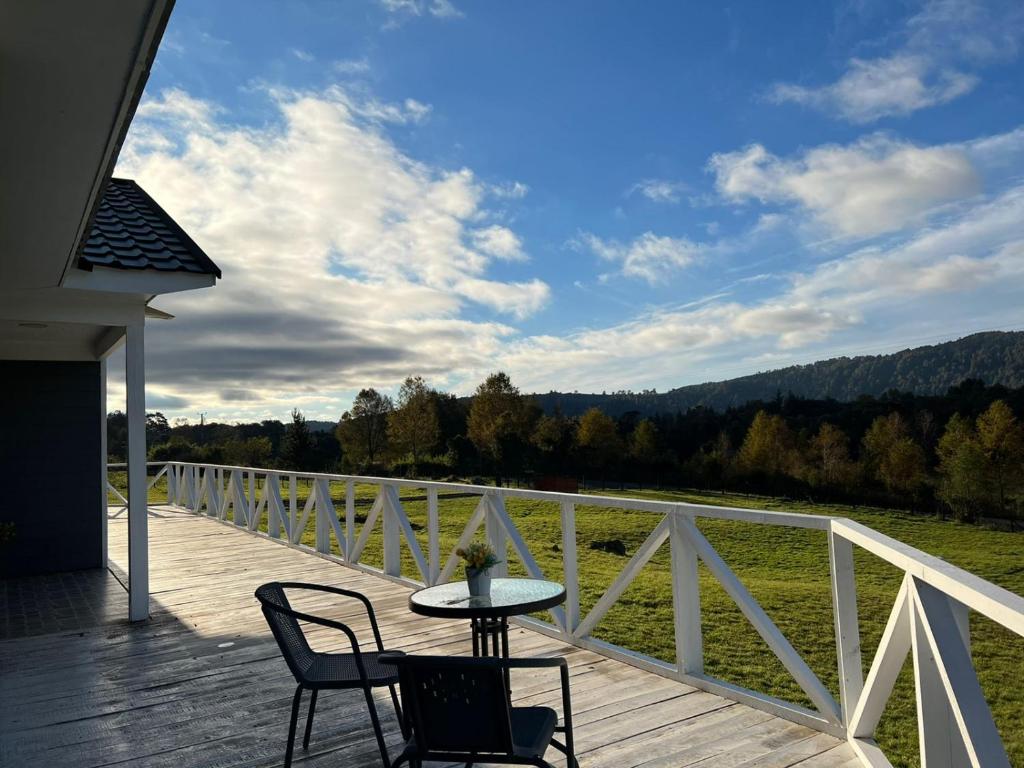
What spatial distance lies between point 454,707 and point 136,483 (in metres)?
4.28

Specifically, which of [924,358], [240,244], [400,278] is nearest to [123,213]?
[240,244]

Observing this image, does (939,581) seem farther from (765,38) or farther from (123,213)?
(765,38)

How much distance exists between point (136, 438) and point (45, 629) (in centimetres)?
149

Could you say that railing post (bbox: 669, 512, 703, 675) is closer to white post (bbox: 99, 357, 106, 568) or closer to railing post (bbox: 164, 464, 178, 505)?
white post (bbox: 99, 357, 106, 568)

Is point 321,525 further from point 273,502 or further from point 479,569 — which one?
point 479,569

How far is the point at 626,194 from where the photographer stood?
17.3m

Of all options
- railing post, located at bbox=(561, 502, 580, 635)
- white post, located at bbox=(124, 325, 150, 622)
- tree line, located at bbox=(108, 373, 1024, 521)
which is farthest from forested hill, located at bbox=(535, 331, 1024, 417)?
railing post, located at bbox=(561, 502, 580, 635)

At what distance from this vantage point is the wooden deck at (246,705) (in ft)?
9.42

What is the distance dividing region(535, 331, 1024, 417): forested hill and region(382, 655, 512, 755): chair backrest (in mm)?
59636

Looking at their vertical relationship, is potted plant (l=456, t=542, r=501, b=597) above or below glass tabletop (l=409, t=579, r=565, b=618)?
above

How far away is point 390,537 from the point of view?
21.5ft

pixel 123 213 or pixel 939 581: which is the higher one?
pixel 123 213

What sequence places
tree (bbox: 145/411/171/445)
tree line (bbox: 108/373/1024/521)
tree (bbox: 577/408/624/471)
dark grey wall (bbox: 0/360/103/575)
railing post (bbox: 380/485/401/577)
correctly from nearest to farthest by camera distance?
railing post (bbox: 380/485/401/577) → dark grey wall (bbox: 0/360/103/575) → tree (bbox: 145/411/171/445) → tree line (bbox: 108/373/1024/521) → tree (bbox: 577/408/624/471)

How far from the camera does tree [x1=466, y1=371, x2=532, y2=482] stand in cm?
4772
